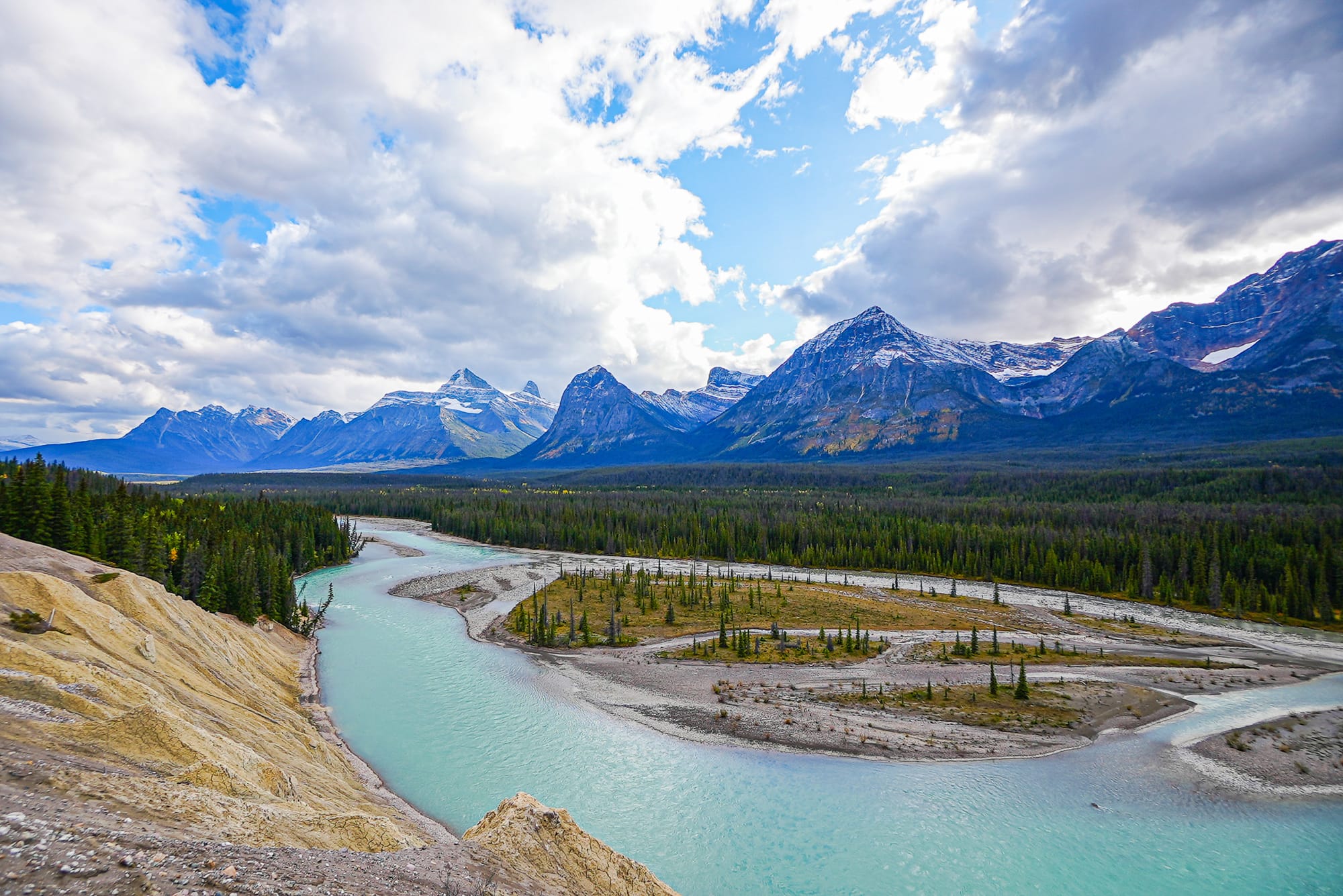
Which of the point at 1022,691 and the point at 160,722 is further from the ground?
the point at 160,722

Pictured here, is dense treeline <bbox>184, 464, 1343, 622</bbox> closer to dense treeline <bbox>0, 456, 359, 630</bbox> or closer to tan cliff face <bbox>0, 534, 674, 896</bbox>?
dense treeline <bbox>0, 456, 359, 630</bbox>

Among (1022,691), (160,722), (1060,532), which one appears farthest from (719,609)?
(1060,532)

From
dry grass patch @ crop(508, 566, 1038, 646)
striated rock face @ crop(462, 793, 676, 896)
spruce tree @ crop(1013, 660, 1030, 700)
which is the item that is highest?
striated rock face @ crop(462, 793, 676, 896)

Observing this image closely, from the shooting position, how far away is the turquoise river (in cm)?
2650

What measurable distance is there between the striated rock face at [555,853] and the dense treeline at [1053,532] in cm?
9932

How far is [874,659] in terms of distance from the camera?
5656cm

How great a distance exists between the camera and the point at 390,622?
7025 cm

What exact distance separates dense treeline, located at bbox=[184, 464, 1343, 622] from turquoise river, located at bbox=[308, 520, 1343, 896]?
56.5 m

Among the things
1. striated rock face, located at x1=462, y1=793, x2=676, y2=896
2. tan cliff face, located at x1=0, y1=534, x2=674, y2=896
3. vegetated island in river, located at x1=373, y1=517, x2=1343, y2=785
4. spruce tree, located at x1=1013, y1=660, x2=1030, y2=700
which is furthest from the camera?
spruce tree, located at x1=1013, y1=660, x2=1030, y2=700

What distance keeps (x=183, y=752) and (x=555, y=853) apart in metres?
12.6

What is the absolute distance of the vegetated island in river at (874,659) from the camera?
134 feet

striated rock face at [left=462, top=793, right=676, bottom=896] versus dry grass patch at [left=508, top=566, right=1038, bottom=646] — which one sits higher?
striated rock face at [left=462, top=793, right=676, bottom=896]

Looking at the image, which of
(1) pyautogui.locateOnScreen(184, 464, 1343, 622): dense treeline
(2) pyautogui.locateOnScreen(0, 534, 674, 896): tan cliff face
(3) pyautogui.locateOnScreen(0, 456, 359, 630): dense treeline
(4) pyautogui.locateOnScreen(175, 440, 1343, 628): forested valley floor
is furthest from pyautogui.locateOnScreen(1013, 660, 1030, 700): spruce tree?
(3) pyautogui.locateOnScreen(0, 456, 359, 630): dense treeline

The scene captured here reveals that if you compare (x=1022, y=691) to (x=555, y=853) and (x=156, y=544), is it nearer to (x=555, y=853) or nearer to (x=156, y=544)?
(x=555, y=853)
